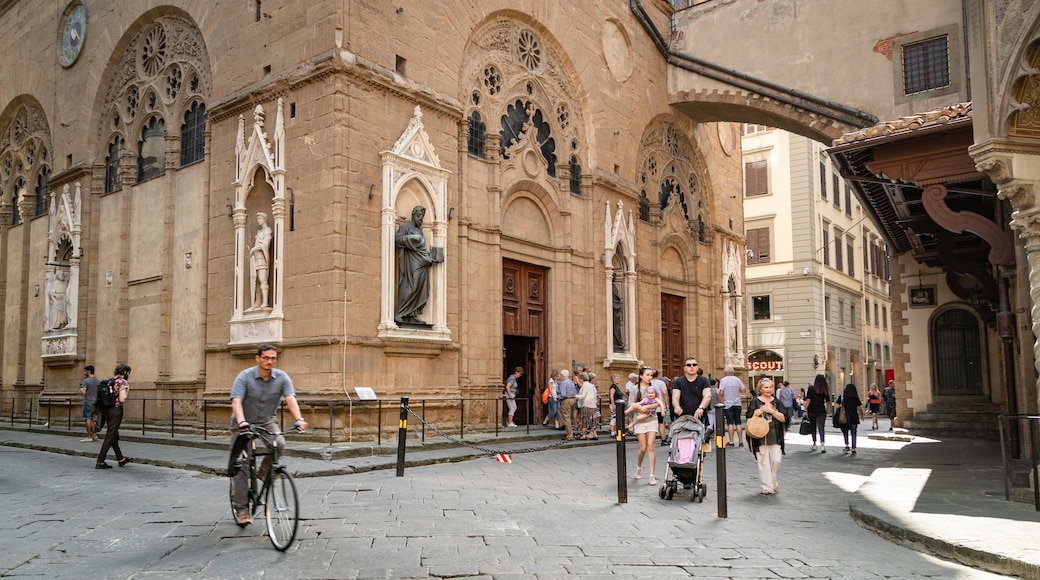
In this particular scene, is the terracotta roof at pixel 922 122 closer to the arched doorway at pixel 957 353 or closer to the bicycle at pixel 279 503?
the bicycle at pixel 279 503

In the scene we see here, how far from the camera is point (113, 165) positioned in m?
21.0

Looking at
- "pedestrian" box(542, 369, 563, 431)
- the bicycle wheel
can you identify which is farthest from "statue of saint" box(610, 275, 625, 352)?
the bicycle wheel

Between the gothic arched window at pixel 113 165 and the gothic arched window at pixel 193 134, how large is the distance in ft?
9.46

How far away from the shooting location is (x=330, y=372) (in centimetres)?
1423

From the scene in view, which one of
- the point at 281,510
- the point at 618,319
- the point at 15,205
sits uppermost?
the point at 15,205

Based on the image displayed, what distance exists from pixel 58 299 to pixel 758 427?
18687 mm

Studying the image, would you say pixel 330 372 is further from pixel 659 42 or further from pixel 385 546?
pixel 659 42

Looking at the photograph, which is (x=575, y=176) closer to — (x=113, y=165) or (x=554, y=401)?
(x=554, y=401)

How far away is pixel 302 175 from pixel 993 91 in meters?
11.1

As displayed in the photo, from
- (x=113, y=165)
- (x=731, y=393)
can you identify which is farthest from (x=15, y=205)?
(x=731, y=393)

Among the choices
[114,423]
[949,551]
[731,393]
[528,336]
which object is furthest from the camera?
[528,336]

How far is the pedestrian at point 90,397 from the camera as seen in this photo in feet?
52.1

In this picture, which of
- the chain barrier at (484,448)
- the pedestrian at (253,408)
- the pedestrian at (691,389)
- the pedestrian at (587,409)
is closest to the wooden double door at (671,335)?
Answer: the pedestrian at (587,409)

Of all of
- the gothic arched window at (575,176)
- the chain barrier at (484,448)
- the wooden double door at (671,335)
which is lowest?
the chain barrier at (484,448)
